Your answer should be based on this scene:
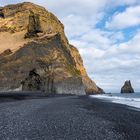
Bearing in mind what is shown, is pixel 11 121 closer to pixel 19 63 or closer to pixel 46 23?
pixel 19 63

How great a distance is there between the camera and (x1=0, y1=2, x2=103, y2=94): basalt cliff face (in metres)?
93.9

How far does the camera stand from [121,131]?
18.9m

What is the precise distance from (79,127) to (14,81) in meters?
74.1

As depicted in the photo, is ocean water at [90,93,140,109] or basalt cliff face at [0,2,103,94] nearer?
ocean water at [90,93,140,109]

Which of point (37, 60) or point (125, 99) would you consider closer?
point (125, 99)

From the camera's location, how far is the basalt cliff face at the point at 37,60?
308 feet

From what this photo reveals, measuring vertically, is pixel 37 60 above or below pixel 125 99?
above

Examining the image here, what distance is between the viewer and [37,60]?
97.4 metres

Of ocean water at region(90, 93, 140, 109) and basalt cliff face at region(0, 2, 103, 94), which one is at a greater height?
basalt cliff face at region(0, 2, 103, 94)

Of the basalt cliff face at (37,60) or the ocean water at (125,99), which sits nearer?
the ocean water at (125,99)

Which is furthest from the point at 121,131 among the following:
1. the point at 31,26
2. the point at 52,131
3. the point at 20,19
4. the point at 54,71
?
the point at 20,19

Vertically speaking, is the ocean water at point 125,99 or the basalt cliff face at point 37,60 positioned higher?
the basalt cliff face at point 37,60

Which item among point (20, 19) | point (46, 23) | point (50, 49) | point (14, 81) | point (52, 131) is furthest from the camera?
point (20, 19)

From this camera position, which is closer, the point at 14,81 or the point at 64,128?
the point at 64,128
